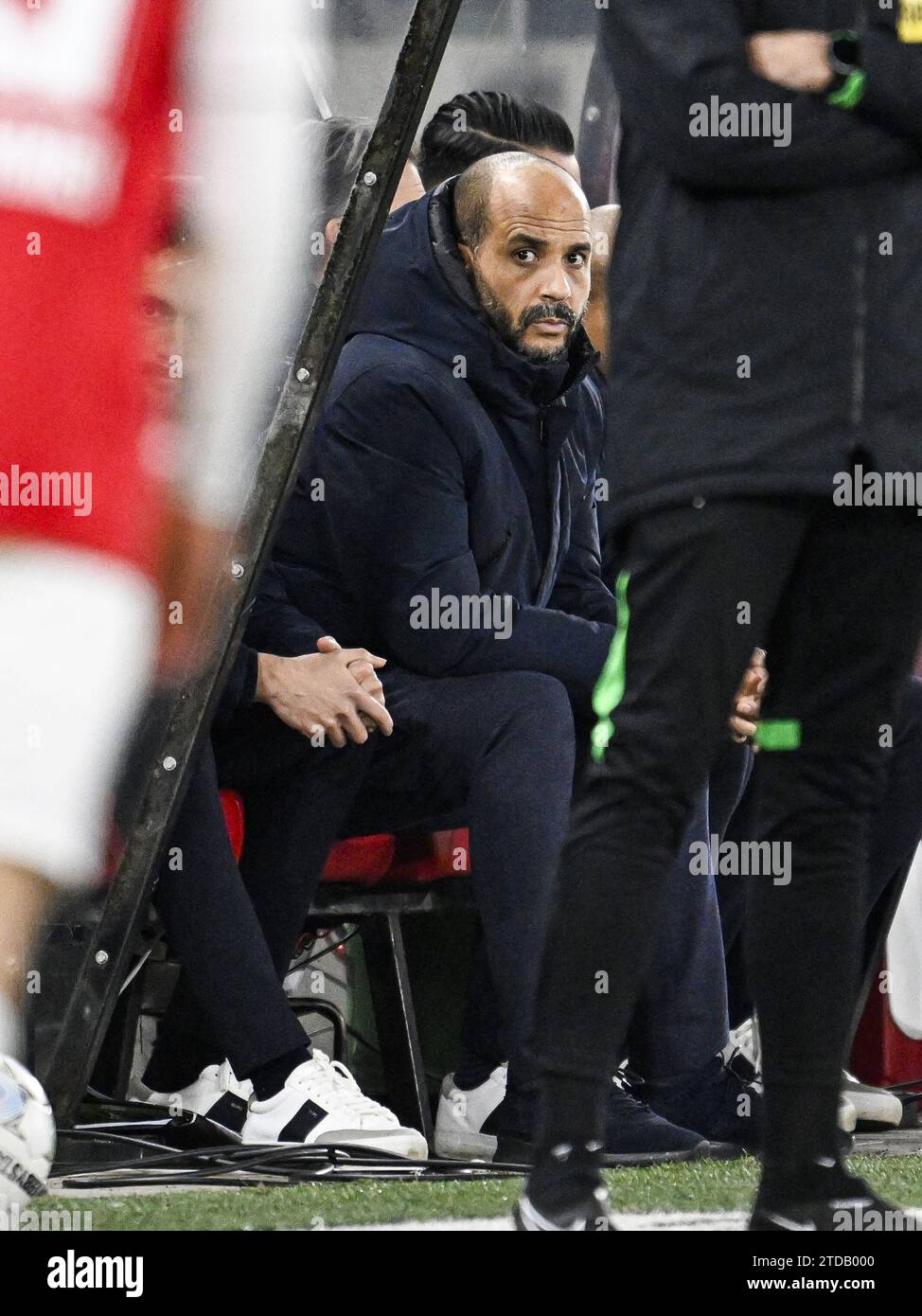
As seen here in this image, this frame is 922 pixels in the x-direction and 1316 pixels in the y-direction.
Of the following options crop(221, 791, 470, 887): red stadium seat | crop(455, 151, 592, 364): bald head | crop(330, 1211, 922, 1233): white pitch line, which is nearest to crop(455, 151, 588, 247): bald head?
crop(455, 151, 592, 364): bald head

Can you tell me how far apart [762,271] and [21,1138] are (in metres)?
0.98

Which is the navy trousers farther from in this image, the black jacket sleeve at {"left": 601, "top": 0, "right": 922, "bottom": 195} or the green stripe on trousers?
the black jacket sleeve at {"left": 601, "top": 0, "right": 922, "bottom": 195}

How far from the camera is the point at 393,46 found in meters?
2.42

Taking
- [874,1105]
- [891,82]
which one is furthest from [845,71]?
[874,1105]

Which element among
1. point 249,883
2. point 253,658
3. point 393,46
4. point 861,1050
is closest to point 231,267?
point 393,46

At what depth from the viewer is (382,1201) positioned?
2059mm

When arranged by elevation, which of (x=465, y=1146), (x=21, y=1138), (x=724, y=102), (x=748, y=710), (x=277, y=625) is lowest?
(x=465, y=1146)

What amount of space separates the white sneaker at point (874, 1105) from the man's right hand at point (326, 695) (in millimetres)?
918

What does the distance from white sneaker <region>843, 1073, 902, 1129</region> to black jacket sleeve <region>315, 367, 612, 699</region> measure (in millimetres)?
728

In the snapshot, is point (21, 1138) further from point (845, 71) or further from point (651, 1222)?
point (845, 71)

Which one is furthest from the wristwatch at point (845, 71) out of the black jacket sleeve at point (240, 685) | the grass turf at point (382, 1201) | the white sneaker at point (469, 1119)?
the white sneaker at point (469, 1119)

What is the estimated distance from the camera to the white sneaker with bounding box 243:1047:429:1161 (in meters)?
2.39
